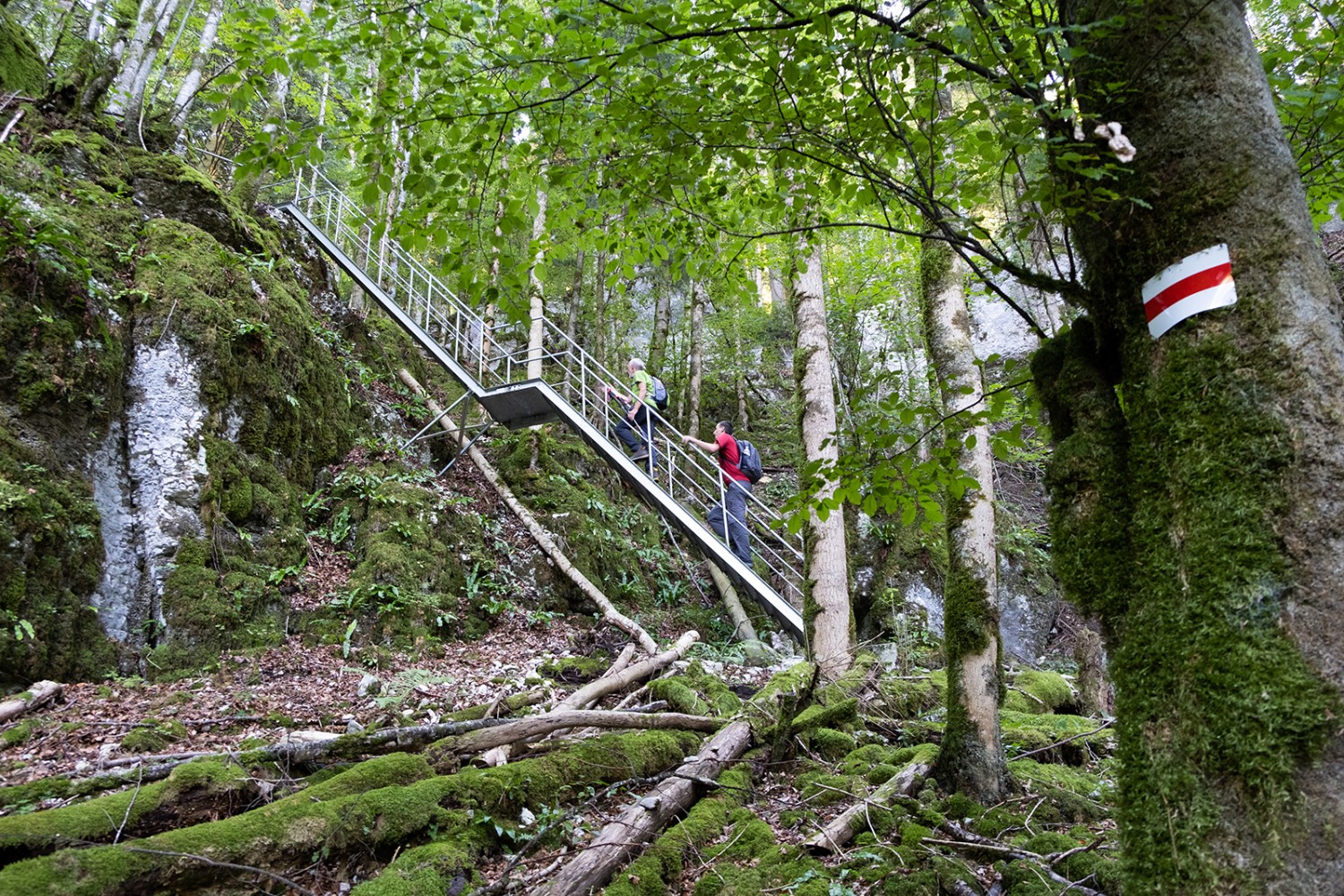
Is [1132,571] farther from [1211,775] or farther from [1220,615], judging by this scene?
[1211,775]

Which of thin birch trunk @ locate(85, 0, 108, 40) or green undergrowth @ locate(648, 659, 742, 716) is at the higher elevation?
thin birch trunk @ locate(85, 0, 108, 40)

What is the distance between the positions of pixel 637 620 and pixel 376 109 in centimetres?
782

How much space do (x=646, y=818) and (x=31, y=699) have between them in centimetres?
424

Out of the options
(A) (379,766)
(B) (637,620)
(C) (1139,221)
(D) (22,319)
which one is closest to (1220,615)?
(C) (1139,221)

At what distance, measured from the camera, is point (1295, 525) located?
55.0 inches

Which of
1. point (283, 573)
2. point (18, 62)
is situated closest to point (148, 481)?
point (283, 573)

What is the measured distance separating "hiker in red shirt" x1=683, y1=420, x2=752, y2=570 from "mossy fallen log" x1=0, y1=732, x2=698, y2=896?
482 centimetres

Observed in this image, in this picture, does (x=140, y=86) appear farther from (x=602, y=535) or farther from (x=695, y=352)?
(x=695, y=352)

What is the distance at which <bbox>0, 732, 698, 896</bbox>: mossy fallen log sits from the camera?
2.56 m

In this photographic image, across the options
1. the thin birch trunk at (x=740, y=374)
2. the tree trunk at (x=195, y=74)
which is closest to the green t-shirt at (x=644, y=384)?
the thin birch trunk at (x=740, y=374)

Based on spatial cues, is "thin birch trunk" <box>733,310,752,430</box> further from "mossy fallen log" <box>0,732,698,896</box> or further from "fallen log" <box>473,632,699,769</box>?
"mossy fallen log" <box>0,732,698,896</box>

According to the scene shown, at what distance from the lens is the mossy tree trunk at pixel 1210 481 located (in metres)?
1.33

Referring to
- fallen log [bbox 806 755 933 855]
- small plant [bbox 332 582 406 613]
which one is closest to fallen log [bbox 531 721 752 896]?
fallen log [bbox 806 755 933 855]

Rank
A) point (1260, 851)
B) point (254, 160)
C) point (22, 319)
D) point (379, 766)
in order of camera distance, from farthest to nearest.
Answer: point (22, 319)
point (379, 766)
point (254, 160)
point (1260, 851)
